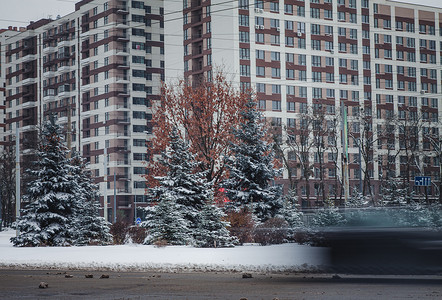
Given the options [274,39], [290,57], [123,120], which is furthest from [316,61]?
[123,120]

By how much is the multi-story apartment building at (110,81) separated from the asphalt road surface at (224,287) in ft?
325

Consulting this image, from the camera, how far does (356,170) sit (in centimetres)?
10331

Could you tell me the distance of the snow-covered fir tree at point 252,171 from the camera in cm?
3166

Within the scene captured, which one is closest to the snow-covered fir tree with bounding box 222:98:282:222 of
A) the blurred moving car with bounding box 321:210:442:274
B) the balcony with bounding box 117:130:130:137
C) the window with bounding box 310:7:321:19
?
the blurred moving car with bounding box 321:210:442:274

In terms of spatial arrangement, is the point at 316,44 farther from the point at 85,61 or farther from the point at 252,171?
the point at 252,171

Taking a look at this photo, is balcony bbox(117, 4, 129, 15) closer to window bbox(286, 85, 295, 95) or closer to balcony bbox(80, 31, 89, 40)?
balcony bbox(80, 31, 89, 40)

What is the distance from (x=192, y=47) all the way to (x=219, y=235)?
8016cm

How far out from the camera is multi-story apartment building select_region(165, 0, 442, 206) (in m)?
97.9

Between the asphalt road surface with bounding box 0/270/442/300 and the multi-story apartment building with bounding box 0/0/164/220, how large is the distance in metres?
99.0

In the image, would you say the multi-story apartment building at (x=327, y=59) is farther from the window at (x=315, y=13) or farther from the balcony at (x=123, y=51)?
the balcony at (x=123, y=51)

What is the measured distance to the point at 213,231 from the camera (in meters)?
24.5

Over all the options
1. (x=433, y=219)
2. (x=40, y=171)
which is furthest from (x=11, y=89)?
(x=433, y=219)

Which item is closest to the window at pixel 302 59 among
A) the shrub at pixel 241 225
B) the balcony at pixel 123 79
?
the balcony at pixel 123 79

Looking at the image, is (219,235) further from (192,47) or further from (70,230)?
(192,47)
